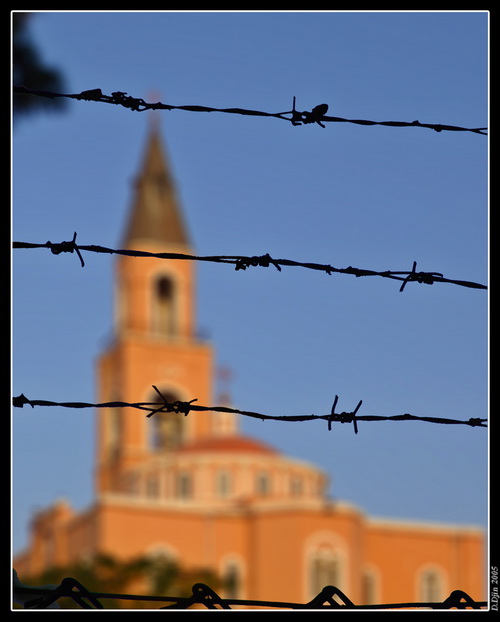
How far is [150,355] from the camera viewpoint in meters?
54.4

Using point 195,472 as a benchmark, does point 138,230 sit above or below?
above

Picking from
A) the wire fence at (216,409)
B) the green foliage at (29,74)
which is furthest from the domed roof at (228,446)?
the wire fence at (216,409)

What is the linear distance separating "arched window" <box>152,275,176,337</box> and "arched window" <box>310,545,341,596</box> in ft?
43.5

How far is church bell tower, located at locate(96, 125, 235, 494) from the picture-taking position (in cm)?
5344

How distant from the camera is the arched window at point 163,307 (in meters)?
54.9

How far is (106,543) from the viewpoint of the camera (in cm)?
4400

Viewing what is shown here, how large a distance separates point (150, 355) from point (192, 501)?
7.87 metres

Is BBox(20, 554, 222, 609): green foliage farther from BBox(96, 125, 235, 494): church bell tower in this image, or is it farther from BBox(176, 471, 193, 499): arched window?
BBox(96, 125, 235, 494): church bell tower

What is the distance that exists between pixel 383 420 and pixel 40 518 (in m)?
46.3

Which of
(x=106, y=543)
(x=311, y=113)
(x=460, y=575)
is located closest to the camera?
(x=311, y=113)

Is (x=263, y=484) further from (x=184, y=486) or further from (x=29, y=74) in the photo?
(x=29, y=74)
